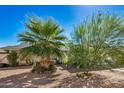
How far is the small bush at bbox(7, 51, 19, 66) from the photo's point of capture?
8.36 meters

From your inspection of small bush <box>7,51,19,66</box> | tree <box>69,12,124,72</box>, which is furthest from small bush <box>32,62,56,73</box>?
small bush <box>7,51,19,66</box>

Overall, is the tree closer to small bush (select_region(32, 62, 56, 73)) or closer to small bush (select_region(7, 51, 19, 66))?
small bush (select_region(32, 62, 56, 73))

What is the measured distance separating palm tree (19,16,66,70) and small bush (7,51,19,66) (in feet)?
6.54

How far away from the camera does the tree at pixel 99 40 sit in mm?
5180

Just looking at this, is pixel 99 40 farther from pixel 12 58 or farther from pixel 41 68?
pixel 12 58

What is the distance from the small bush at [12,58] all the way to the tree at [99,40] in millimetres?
3606

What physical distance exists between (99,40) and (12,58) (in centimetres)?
434

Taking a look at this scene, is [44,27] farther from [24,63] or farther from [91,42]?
[24,63]

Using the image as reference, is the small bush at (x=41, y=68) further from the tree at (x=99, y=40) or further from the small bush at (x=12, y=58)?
the small bush at (x=12, y=58)

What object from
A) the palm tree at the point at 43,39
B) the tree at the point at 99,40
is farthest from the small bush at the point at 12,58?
the tree at the point at 99,40

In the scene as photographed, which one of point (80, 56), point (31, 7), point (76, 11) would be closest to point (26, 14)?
point (31, 7)

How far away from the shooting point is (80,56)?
5441mm

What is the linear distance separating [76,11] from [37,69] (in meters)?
2.43

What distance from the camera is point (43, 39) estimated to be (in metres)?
6.45
